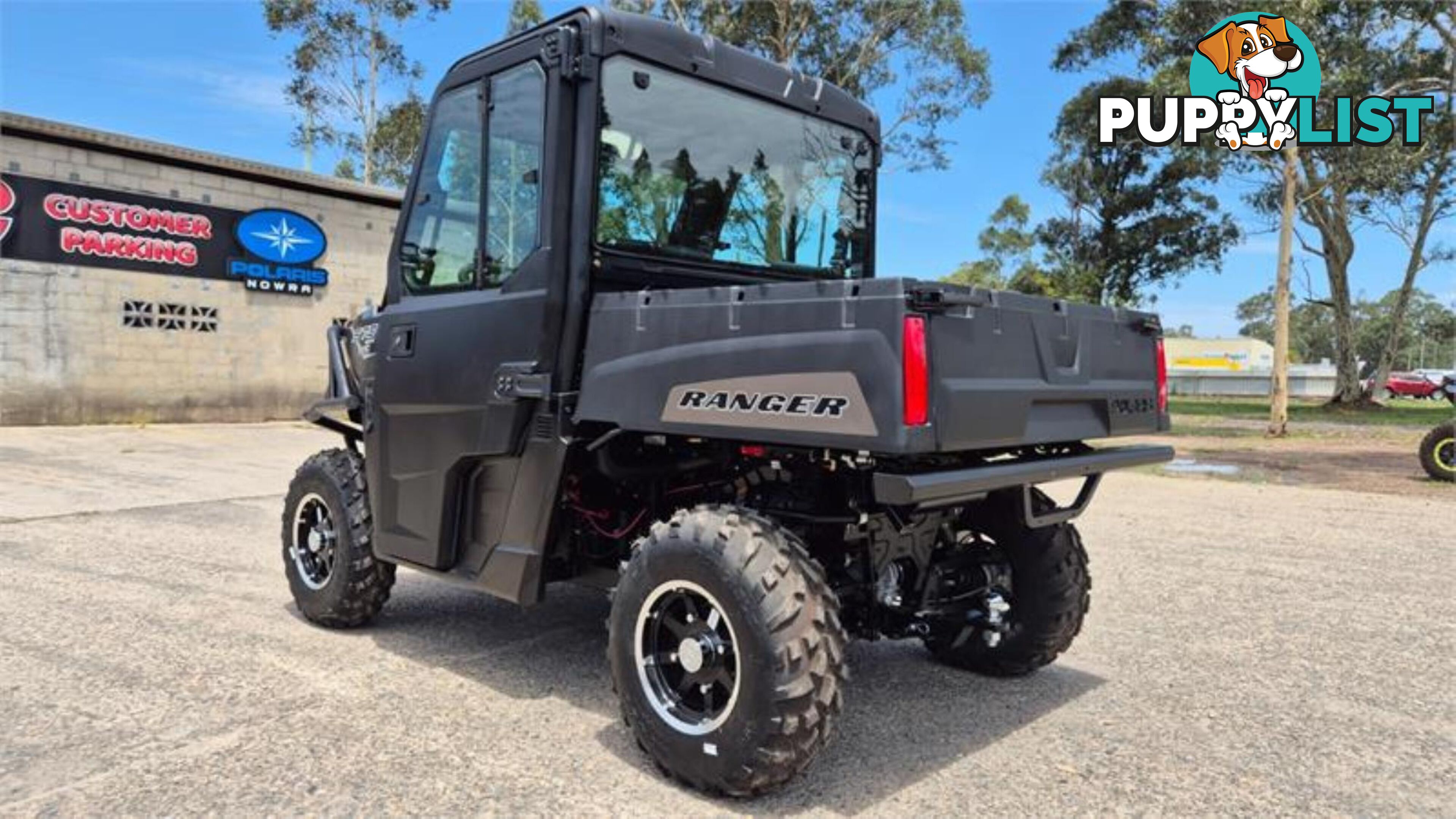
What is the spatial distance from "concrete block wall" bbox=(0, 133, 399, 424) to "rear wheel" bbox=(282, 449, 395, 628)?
11007 mm

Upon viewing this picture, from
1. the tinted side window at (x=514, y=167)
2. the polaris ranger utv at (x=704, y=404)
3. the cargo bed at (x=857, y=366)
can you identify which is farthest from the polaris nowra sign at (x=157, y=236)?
the cargo bed at (x=857, y=366)

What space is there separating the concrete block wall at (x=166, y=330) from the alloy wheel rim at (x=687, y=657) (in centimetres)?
1334

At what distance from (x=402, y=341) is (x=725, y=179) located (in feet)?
5.26

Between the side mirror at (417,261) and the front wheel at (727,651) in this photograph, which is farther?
the side mirror at (417,261)

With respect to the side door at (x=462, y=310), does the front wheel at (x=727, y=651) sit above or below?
below

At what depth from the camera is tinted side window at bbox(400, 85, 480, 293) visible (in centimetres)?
411

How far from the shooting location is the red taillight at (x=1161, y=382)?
12.9ft

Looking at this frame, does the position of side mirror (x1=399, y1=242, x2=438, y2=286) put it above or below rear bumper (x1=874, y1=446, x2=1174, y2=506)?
above

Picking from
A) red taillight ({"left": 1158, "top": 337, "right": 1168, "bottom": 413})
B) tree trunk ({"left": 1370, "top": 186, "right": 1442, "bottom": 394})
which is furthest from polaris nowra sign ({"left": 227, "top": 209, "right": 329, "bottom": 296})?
tree trunk ({"left": 1370, "top": 186, "right": 1442, "bottom": 394})

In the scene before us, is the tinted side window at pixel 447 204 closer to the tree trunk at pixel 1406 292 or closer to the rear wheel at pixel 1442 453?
the rear wheel at pixel 1442 453

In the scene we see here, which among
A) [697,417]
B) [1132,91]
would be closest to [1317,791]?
[697,417]

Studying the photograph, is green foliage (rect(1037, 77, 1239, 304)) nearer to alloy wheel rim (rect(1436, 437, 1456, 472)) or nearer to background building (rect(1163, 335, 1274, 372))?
alloy wheel rim (rect(1436, 437, 1456, 472))

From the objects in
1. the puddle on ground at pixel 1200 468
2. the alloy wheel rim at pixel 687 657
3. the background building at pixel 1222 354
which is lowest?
the puddle on ground at pixel 1200 468

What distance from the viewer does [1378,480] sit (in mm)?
13164
